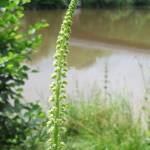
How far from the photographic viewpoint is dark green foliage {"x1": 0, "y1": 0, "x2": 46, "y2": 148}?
136 inches

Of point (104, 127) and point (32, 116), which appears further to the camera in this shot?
point (104, 127)

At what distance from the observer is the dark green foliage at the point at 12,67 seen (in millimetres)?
3451

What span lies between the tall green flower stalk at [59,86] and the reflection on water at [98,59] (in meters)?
4.19

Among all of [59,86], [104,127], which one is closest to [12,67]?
[104,127]

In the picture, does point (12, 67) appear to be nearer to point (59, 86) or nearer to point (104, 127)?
point (104, 127)

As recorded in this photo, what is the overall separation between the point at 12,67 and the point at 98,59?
448 inches

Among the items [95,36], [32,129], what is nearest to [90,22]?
[95,36]

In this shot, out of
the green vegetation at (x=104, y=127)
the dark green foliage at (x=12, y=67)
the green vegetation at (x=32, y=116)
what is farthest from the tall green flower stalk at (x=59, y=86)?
the green vegetation at (x=104, y=127)

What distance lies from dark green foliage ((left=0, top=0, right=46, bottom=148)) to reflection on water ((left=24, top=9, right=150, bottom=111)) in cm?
106

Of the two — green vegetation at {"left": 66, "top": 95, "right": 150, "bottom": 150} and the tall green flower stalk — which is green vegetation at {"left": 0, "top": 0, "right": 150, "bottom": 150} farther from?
the tall green flower stalk

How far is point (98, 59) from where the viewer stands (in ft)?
48.6

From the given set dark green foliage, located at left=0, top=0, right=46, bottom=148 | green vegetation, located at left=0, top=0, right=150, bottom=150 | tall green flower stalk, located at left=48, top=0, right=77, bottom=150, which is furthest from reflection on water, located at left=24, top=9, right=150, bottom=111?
tall green flower stalk, located at left=48, top=0, right=77, bottom=150

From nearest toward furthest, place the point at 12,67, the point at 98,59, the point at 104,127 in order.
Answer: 1. the point at 12,67
2. the point at 104,127
3. the point at 98,59

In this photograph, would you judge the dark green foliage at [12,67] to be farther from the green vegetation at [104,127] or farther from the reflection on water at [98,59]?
the reflection on water at [98,59]
